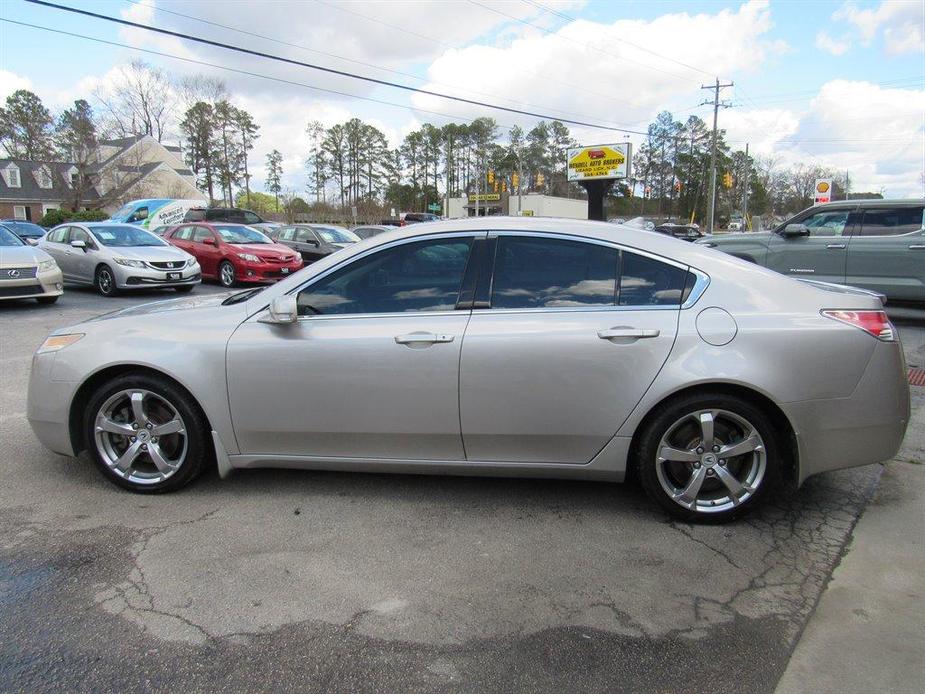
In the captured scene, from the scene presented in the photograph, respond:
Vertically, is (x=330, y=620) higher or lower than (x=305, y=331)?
lower

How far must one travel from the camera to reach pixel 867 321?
3.25m

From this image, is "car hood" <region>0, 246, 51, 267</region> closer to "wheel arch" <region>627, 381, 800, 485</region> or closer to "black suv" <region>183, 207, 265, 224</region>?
"wheel arch" <region>627, 381, 800, 485</region>

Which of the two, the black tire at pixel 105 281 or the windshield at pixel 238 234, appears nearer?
the black tire at pixel 105 281

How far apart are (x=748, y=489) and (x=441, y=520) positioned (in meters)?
1.58

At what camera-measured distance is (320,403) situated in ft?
11.3

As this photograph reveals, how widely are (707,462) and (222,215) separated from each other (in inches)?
993

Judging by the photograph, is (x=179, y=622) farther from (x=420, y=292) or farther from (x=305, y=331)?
(x=420, y=292)

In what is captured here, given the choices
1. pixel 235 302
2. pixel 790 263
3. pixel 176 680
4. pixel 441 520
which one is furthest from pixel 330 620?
pixel 790 263

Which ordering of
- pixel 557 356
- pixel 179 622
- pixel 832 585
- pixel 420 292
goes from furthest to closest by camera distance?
pixel 420 292 → pixel 557 356 → pixel 832 585 → pixel 179 622

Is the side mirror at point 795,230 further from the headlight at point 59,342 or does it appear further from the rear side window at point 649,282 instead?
the headlight at point 59,342

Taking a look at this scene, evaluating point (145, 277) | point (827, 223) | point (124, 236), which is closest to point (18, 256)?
point (145, 277)

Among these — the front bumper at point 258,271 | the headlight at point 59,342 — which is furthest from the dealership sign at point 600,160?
the headlight at point 59,342

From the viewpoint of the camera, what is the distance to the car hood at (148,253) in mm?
12572

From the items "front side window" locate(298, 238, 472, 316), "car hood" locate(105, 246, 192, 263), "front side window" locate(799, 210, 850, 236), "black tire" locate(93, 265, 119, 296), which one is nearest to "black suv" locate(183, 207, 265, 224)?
"car hood" locate(105, 246, 192, 263)
